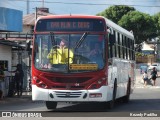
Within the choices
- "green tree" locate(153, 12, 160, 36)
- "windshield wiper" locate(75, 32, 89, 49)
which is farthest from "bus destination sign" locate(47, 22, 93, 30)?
"green tree" locate(153, 12, 160, 36)

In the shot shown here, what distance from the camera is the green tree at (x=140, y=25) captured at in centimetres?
9069

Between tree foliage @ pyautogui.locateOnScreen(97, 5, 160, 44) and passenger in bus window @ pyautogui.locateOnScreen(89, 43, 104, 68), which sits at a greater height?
tree foliage @ pyautogui.locateOnScreen(97, 5, 160, 44)

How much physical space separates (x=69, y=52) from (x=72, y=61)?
324 millimetres

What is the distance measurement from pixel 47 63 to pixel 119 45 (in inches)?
173

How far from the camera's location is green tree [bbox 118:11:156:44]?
90.7m

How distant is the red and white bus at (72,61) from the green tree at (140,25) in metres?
72.2

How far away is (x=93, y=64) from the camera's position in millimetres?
18141

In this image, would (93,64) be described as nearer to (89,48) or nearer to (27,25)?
(89,48)

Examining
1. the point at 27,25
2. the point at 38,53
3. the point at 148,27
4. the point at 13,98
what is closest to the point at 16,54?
the point at 13,98

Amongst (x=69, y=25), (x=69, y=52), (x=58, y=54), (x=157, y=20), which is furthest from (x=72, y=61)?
(x=157, y=20)

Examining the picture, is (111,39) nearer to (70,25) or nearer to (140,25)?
(70,25)

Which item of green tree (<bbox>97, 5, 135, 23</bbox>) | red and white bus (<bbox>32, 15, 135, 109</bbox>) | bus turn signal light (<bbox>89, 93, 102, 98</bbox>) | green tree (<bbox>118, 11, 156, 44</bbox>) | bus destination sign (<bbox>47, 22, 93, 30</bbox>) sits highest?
green tree (<bbox>97, 5, 135, 23</bbox>)

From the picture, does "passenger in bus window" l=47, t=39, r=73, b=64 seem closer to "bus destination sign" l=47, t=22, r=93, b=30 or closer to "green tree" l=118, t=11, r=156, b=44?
"bus destination sign" l=47, t=22, r=93, b=30

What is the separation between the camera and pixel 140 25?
91.6 meters
